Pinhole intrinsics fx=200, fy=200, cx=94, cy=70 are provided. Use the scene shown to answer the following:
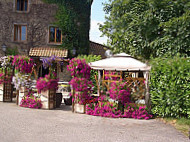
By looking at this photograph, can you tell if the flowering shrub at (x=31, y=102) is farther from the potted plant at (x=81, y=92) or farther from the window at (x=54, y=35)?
the window at (x=54, y=35)

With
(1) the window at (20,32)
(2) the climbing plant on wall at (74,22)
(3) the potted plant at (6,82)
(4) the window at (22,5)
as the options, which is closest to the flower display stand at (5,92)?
(3) the potted plant at (6,82)

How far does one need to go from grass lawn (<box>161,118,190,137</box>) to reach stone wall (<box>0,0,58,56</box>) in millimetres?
12693

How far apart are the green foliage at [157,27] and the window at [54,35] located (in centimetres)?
666

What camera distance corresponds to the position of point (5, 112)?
7523mm

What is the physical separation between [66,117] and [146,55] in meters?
6.91

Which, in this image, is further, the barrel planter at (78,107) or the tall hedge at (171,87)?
the barrel planter at (78,107)

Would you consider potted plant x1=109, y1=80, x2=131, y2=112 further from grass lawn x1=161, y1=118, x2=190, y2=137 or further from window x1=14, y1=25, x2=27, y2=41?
window x1=14, y1=25, x2=27, y2=41

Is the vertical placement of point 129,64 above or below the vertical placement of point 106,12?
below

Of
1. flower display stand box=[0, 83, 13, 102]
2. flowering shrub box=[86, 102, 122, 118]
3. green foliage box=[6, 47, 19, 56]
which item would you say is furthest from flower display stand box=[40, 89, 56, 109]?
green foliage box=[6, 47, 19, 56]

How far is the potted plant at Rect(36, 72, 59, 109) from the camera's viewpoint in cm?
851

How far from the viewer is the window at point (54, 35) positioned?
1719 cm

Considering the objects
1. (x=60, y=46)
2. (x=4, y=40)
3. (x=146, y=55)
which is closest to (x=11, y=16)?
(x=4, y=40)

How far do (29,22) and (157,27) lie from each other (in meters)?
11.1

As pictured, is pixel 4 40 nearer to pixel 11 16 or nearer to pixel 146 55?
pixel 11 16
